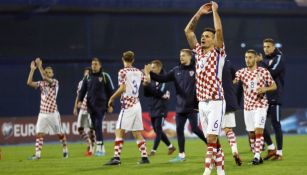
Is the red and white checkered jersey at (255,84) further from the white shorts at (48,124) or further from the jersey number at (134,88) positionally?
the white shorts at (48,124)

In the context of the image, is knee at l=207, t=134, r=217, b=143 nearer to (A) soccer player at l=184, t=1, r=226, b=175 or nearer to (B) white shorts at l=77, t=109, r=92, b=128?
(A) soccer player at l=184, t=1, r=226, b=175

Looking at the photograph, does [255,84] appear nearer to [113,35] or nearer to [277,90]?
[277,90]

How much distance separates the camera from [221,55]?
1223 cm

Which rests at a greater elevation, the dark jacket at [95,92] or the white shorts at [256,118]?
the dark jacket at [95,92]

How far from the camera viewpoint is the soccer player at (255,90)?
53.1 feet

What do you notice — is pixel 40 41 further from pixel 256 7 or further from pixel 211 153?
pixel 211 153

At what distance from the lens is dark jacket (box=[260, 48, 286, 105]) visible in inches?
675

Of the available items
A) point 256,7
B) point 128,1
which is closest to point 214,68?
point 128,1

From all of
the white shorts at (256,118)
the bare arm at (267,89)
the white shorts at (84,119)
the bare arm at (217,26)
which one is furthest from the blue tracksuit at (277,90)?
the white shorts at (84,119)

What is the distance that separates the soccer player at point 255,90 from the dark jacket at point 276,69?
2.06 feet

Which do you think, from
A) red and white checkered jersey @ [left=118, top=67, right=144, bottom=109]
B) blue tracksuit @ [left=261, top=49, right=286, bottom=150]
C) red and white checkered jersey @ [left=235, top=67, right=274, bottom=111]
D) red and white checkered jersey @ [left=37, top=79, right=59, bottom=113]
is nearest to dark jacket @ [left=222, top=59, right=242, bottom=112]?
red and white checkered jersey @ [left=235, top=67, right=274, bottom=111]

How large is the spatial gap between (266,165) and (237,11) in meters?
28.0

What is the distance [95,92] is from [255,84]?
20.7ft

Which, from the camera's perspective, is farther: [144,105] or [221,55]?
[144,105]
